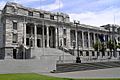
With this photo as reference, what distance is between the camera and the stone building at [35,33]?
59.2 metres

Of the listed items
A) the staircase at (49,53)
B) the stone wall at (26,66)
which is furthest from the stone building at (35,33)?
the stone wall at (26,66)

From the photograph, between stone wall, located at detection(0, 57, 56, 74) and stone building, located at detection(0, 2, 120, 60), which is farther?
stone building, located at detection(0, 2, 120, 60)

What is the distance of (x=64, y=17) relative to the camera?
73438 millimetres

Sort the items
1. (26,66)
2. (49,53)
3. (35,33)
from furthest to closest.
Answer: (35,33) < (49,53) < (26,66)

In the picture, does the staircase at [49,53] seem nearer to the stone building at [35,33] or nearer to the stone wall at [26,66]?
the stone building at [35,33]

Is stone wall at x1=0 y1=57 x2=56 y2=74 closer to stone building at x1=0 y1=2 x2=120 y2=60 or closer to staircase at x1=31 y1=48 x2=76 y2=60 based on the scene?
stone building at x1=0 y1=2 x2=120 y2=60

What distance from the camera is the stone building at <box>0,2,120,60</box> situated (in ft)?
194

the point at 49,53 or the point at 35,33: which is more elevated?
the point at 35,33

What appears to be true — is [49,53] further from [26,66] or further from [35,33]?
[26,66]

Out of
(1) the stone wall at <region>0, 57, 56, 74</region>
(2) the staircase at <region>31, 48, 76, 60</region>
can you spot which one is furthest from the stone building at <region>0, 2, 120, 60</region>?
(1) the stone wall at <region>0, 57, 56, 74</region>

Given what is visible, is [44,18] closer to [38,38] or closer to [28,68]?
[38,38]

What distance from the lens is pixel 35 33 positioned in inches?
2581

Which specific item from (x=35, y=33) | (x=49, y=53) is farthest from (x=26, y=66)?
(x=35, y=33)

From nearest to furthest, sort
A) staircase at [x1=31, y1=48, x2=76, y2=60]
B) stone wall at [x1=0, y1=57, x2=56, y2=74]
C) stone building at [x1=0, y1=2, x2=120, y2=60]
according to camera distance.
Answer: stone wall at [x1=0, y1=57, x2=56, y2=74] < staircase at [x1=31, y1=48, x2=76, y2=60] < stone building at [x1=0, y1=2, x2=120, y2=60]
